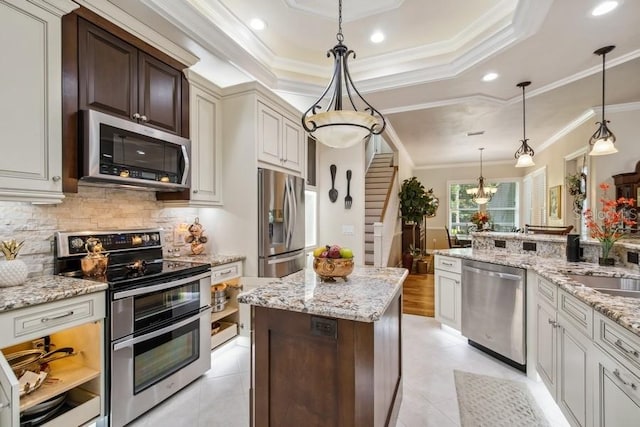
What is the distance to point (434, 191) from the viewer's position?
954cm

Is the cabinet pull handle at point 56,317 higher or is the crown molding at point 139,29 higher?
the crown molding at point 139,29

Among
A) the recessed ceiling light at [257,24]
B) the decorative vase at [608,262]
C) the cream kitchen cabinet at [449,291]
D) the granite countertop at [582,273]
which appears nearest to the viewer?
the granite countertop at [582,273]

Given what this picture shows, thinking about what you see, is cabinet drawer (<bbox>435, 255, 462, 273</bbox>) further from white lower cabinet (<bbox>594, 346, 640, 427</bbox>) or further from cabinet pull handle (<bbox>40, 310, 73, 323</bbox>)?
cabinet pull handle (<bbox>40, 310, 73, 323</bbox>)

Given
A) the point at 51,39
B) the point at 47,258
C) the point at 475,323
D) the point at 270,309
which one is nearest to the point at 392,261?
the point at 475,323

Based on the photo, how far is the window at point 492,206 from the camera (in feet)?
29.6

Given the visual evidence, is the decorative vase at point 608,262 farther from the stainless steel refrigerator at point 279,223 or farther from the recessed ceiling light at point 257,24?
the recessed ceiling light at point 257,24

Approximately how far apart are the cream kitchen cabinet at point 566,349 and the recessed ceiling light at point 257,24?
3.12 m

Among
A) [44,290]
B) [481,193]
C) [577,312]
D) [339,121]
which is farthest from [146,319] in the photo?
[481,193]

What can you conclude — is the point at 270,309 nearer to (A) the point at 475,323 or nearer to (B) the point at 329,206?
(A) the point at 475,323

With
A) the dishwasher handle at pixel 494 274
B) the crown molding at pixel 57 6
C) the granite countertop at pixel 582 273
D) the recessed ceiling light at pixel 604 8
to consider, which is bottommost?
the dishwasher handle at pixel 494 274

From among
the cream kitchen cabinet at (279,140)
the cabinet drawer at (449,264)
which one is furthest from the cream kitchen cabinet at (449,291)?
the cream kitchen cabinet at (279,140)

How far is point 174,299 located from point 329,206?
2643 millimetres

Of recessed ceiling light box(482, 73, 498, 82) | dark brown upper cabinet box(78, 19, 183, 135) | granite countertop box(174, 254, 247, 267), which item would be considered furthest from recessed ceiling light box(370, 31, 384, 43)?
granite countertop box(174, 254, 247, 267)

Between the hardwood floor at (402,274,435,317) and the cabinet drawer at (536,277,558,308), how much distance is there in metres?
1.90
